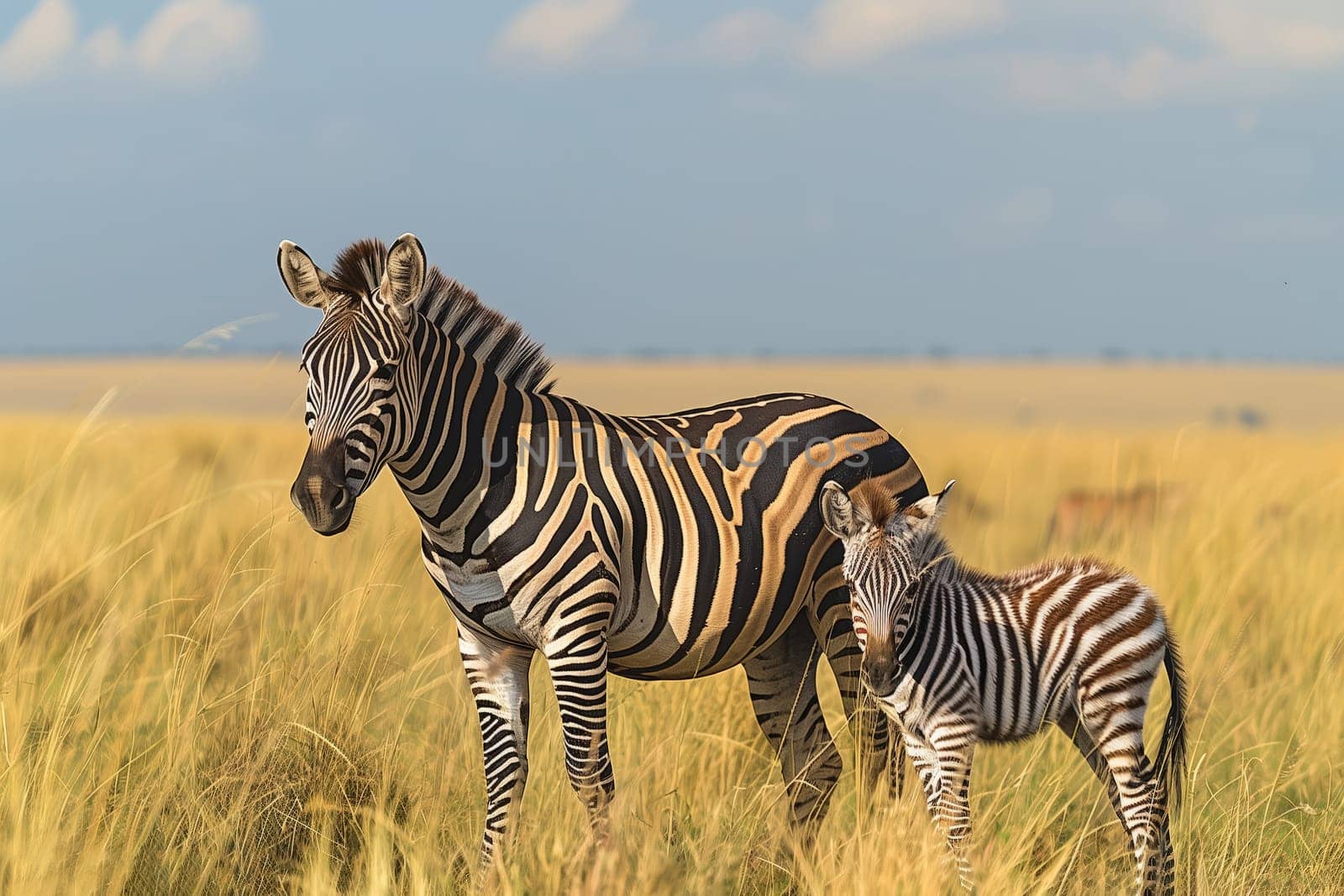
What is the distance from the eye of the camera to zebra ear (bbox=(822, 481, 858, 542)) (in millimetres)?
4670

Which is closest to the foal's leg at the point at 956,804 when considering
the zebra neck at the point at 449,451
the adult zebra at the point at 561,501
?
the adult zebra at the point at 561,501

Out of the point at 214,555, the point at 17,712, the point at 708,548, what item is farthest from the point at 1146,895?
the point at 214,555

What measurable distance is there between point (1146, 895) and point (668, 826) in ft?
6.09

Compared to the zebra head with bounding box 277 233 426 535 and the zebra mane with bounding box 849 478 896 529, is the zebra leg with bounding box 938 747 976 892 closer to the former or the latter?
the zebra mane with bounding box 849 478 896 529

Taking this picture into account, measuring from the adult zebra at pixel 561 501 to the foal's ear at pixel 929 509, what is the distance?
55 centimetres

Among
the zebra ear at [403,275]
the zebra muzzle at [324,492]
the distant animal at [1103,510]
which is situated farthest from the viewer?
the distant animal at [1103,510]

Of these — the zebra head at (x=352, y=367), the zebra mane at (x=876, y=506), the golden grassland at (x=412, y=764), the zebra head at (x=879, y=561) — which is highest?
the zebra head at (x=352, y=367)

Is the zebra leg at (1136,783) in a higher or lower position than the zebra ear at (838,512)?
lower

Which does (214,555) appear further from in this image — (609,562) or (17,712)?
(609,562)

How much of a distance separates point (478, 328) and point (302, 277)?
700 mm

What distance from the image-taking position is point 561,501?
188 inches

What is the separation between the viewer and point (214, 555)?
381 inches

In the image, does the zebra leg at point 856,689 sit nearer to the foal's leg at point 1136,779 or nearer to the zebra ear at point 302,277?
the foal's leg at point 1136,779

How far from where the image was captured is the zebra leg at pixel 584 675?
4633 mm
